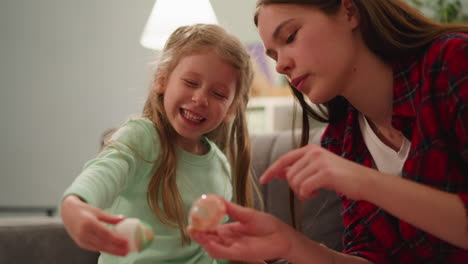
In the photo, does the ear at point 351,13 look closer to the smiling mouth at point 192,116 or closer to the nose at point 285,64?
the nose at point 285,64

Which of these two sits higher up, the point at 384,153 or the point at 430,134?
the point at 430,134

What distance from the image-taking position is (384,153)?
1063 millimetres

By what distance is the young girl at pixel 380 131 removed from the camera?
75 centimetres

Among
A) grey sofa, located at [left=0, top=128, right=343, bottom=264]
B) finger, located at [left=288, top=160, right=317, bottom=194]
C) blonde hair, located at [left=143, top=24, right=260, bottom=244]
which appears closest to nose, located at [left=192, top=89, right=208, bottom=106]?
blonde hair, located at [left=143, top=24, right=260, bottom=244]

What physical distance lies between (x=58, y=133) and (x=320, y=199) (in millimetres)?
2081

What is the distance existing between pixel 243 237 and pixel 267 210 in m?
0.76

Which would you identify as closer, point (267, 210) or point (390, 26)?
point (390, 26)

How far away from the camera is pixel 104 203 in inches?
35.6

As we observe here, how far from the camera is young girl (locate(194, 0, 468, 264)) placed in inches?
29.5

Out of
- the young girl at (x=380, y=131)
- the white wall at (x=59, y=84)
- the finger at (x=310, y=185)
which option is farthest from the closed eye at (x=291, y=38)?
the white wall at (x=59, y=84)

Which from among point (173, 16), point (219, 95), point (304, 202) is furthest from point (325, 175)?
point (173, 16)

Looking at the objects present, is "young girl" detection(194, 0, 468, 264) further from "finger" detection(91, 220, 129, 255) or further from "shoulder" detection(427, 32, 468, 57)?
"finger" detection(91, 220, 129, 255)

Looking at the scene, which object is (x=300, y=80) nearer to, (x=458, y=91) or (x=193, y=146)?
(x=458, y=91)

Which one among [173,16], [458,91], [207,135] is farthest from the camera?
[173,16]
